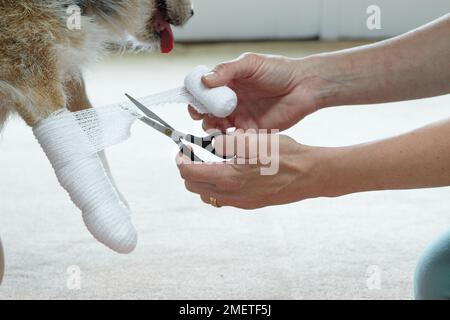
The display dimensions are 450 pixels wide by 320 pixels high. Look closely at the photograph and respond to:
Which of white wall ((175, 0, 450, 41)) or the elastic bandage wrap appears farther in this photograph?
white wall ((175, 0, 450, 41))

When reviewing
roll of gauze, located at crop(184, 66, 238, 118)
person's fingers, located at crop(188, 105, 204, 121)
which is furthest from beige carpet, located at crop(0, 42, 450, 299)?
roll of gauze, located at crop(184, 66, 238, 118)

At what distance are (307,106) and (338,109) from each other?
191 cm

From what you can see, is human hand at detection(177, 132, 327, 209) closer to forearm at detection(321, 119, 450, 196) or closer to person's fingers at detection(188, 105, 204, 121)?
forearm at detection(321, 119, 450, 196)

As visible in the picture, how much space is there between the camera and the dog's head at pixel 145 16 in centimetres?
143

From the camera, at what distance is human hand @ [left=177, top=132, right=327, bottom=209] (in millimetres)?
1128

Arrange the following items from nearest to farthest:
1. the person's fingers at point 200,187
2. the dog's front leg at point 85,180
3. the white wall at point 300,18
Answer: the dog's front leg at point 85,180 → the person's fingers at point 200,187 → the white wall at point 300,18

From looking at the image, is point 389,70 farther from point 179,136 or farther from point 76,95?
point 76,95

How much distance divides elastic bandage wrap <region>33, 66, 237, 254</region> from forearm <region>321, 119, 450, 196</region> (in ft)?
0.65

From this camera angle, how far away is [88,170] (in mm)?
1093

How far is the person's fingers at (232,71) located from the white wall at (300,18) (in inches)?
125

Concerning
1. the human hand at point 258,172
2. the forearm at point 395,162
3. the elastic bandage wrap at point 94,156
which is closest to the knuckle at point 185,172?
the human hand at point 258,172

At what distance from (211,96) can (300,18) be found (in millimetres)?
3505

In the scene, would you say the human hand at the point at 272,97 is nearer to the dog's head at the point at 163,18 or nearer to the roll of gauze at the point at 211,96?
the roll of gauze at the point at 211,96
